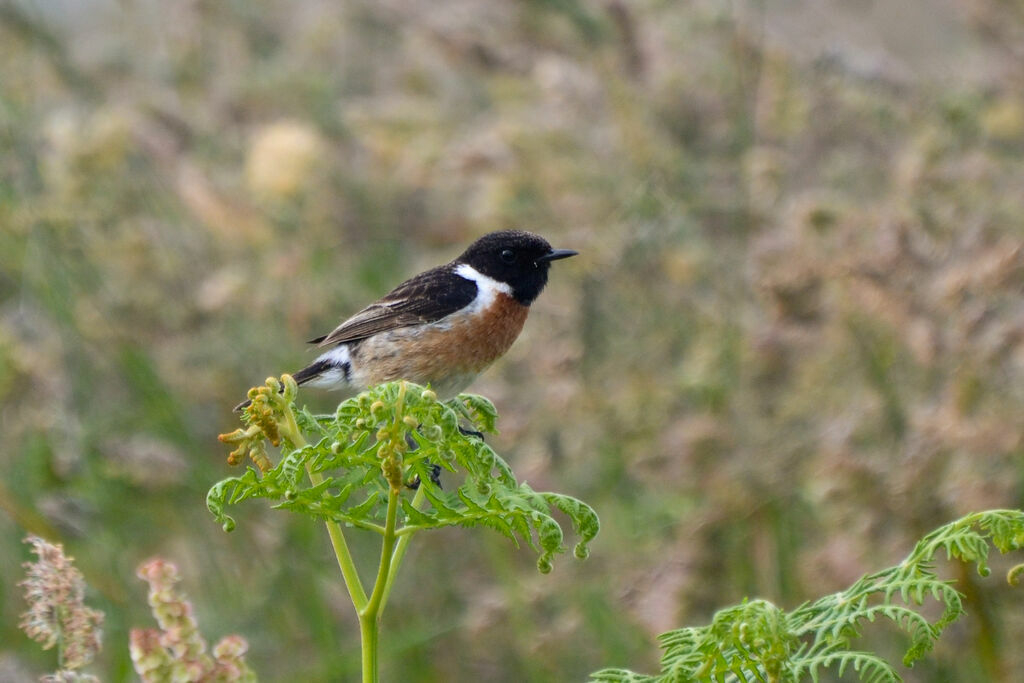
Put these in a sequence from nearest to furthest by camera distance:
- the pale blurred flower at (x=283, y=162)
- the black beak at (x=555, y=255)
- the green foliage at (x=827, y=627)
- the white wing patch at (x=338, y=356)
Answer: the green foliage at (x=827, y=627), the black beak at (x=555, y=255), the white wing patch at (x=338, y=356), the pale blurred flower at (x=283, y=162)

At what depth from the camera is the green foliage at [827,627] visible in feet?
5.33

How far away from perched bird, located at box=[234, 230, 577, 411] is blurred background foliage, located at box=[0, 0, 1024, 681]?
0.35m

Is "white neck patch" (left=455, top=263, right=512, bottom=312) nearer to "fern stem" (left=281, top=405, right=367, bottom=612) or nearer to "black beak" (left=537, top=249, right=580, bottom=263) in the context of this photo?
"black beak" (left=537, top=249, right=580, bottom=263)

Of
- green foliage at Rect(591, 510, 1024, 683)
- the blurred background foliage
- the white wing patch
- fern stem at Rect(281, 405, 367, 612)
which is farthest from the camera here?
the white wing patch

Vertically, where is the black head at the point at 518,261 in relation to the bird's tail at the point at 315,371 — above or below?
above

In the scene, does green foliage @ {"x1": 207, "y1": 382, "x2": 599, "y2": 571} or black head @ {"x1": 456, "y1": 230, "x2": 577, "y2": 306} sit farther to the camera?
black head @ {"x1": 456, "y1": 230, "x2": 577, "y2": 306}

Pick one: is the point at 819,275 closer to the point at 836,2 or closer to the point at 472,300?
the point at 472,300

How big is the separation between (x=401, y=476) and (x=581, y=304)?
2570 millimetres

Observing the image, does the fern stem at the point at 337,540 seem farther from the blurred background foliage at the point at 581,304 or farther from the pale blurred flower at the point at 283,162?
the pale blurred flower at the point at 283,162

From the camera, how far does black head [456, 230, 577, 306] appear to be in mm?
3916

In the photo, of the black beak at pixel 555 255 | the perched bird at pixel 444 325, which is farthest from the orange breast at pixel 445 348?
the black beak at pixel 555 255

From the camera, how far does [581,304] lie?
13.7ft

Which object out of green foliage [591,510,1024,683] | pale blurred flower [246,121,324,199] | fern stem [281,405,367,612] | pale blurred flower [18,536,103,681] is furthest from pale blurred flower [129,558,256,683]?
pale blurred flower [246,121,324,199]

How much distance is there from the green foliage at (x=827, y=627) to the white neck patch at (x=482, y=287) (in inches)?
80.1
